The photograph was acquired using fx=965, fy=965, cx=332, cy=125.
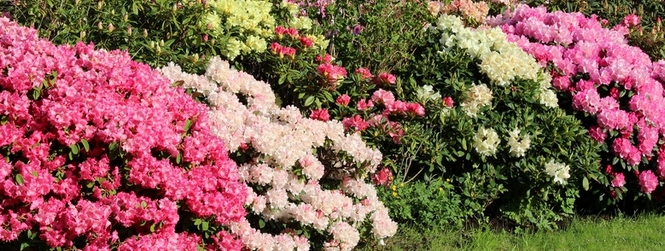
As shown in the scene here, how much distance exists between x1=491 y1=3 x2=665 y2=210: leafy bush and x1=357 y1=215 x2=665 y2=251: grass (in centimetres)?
25

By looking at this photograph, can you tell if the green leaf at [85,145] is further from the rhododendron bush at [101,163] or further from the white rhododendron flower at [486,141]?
the white rhododendron flower at [486,141]

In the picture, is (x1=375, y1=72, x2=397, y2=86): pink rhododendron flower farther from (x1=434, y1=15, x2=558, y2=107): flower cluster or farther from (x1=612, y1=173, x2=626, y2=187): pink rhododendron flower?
(x1=612, y1=173, x2=626, y2=187): pink rhododendron flower

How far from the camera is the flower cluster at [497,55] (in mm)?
6703

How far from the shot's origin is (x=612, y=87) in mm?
7059

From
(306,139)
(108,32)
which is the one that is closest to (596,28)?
(306,139)

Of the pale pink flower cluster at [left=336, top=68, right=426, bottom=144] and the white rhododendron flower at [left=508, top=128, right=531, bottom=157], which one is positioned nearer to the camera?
the pale pink flower cluster at [left=336, top=68, right=426, bottom=144]

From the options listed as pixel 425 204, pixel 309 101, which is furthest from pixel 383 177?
pixel 309 101

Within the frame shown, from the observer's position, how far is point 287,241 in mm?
5031

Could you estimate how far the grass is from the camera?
6.07m

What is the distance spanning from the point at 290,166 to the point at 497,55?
219cm

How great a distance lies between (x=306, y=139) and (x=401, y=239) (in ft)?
3.65

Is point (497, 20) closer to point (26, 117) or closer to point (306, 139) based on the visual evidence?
point (306, 139)

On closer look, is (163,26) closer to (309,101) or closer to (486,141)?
(309,101)

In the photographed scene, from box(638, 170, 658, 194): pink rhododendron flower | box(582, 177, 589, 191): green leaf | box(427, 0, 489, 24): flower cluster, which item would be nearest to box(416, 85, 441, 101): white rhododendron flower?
box(582, 177, 589, 191): green leaf
